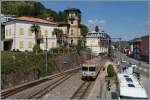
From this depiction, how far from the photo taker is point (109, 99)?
26.1 m

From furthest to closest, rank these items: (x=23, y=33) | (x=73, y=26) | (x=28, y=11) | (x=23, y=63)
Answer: (x=28, y=11), (x=73, y=26), (x=23, y=33), (x=23, y=63)

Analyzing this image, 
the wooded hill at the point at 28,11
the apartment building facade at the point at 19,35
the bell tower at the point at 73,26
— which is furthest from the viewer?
the wooded hill at the point at 28,11

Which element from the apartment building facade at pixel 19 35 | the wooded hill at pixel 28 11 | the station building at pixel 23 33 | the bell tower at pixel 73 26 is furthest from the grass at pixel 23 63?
the wooded hill at pixel 28 11

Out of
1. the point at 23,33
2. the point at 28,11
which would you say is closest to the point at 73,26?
the point at 28,11

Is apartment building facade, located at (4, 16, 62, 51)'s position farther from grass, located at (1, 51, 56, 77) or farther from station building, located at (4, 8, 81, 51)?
grass, located at (1, 51, 56, 77)

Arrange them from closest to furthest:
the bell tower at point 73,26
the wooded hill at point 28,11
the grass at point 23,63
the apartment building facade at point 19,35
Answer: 1. the grass at point 23,63
2. the apartment building facade at point 19,35
3. the bell tower at point 73,26
4. the wooded hill at point 28,11

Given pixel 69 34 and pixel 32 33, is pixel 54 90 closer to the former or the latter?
pixel 32 33


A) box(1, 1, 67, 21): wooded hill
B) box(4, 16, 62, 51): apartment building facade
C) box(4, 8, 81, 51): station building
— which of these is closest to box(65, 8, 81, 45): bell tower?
box(1, 1, 67, 21): wooded hill

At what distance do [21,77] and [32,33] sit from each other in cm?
3213

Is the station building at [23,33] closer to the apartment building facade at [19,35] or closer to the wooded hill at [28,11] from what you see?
the apartment building facade at [19,35]

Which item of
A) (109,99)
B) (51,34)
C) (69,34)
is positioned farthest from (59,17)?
(109,99)

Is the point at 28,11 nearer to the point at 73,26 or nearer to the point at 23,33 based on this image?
the point at 73,26

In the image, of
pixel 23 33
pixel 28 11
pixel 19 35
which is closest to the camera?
pixel 19 35

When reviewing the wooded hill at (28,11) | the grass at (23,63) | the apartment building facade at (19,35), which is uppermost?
the wooded hill at (28,11)
